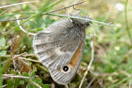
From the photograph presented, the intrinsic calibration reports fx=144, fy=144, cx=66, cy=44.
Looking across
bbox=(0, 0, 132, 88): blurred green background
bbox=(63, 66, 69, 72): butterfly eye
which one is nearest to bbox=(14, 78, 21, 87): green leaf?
bbox=(0, 0, 132, 88): blurred green background

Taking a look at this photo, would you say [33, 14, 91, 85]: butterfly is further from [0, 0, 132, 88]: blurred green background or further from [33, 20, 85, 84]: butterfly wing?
[0, 0, 132, 88]: blurred green background

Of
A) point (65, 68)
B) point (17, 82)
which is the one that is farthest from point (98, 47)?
point (17, 82)

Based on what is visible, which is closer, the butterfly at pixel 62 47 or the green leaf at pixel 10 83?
the green leaf at pixel 10 83

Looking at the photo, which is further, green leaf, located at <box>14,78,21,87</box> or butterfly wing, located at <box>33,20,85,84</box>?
butterfly wing, located at <box>33,20,85,84</box>

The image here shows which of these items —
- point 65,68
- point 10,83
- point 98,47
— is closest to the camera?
point 10,83

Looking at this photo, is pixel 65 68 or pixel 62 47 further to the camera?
pixel 62 47

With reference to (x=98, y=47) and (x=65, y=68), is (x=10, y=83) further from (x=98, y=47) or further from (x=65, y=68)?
(x=98, y=47)

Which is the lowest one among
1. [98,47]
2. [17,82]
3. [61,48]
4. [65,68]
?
[98,47]

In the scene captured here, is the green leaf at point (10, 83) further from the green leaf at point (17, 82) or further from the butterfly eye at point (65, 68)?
the butterfly eye at point (65, 68)

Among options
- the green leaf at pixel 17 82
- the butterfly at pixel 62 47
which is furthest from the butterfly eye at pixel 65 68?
the green leaf at pixel 17 82
